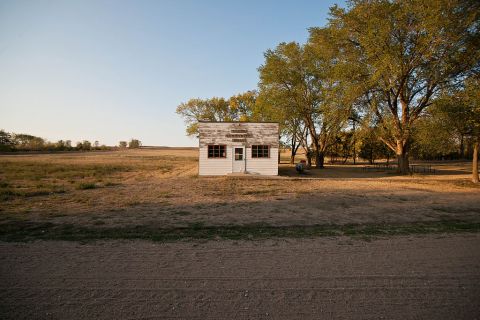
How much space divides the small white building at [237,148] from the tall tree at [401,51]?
29.3 feet

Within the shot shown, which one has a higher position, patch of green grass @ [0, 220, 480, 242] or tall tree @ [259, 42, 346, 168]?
tall tree @ [259, 42, 346, 168]

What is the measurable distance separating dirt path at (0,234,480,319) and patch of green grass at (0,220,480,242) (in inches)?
21.8

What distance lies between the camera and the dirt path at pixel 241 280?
140 inches

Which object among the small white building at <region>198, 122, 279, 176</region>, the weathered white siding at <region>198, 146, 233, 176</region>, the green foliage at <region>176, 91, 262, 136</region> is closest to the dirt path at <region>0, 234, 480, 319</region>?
the weathered white siding at <region>198, 146, 233, 176</region>

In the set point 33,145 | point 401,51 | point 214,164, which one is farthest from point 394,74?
point 33,145

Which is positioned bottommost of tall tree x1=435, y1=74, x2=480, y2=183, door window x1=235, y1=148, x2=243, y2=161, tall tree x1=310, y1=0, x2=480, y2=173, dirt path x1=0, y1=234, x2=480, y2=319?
dirt path x1=0, y1=234, x2=480, y2=319

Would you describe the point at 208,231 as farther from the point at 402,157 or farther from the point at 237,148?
the point at 402,157

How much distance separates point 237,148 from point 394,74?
14456mm

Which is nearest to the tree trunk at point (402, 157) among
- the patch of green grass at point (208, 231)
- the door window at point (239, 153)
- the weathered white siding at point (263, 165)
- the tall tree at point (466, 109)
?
the tall tree at point (466, 109)

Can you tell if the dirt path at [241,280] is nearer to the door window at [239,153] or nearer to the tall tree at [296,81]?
the door window at [239,153]

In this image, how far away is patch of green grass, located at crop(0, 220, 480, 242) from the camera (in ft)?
21.6

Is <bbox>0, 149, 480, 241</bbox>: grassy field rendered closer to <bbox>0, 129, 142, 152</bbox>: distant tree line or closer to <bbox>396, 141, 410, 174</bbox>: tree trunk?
<bbox>396, 141, 410, 174</bbox>: tree trunk

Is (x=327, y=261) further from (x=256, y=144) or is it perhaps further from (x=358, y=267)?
(x=256, y=144)

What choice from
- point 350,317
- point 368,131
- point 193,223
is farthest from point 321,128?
point 350,317
